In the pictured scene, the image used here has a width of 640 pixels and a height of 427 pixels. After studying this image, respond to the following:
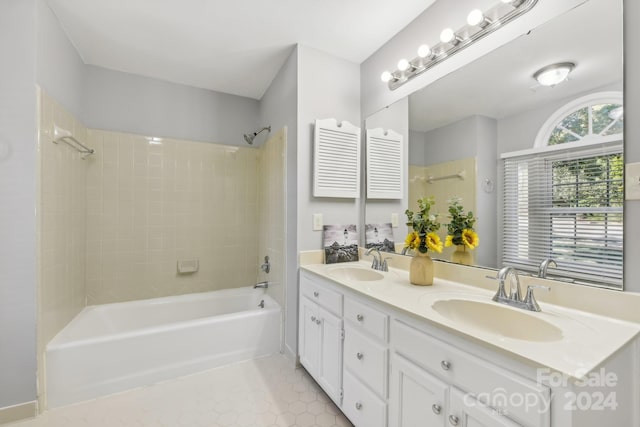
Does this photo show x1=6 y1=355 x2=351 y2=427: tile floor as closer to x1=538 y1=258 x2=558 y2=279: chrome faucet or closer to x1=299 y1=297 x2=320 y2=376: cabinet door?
x1=299 y1=297 x2=320 y2=376: cabinet door

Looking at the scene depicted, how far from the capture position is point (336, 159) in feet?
7.08

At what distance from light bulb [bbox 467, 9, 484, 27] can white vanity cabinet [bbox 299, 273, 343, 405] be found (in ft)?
5.16

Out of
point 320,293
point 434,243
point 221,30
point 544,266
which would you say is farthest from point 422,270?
point 221,30

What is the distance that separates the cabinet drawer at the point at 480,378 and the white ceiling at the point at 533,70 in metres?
1.13

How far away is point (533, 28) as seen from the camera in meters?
1.23

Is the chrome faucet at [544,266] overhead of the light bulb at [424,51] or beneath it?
beneath

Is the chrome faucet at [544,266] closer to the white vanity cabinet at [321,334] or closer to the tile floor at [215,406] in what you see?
the white vanity cabinet at [321,334]

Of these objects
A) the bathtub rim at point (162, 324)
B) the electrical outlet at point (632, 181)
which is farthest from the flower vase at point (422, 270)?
the bathtub rim at point (162, 324)

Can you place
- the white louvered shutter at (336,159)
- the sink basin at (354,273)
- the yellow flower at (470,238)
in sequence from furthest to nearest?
1. the white louvered shutter at (336,159)
2. the sink basin at (354,273)
3. the yellow flower at (470,238)

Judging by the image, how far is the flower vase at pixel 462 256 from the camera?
58.1 inches

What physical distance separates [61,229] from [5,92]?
2.85ft

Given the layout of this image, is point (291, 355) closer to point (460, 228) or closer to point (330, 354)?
point (330, 354)

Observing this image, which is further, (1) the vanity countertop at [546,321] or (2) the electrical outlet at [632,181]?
(2) the electrical outlet at [632,181]

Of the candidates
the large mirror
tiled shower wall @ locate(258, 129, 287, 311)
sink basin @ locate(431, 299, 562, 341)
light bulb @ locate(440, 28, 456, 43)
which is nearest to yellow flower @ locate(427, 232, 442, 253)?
the large mirror
